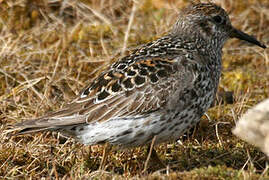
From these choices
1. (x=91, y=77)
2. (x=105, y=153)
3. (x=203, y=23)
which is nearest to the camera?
(x=105, y=153)

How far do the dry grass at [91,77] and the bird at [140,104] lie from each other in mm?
359

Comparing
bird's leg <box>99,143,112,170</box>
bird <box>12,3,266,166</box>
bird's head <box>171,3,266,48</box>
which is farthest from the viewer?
bird's head <box>171,3,266,48</box>

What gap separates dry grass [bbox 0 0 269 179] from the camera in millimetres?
5316

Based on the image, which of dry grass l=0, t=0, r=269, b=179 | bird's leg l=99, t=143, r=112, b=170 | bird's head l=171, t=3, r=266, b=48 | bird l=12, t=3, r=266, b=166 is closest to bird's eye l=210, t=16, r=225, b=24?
bird's head l=171, t=3, r=266, b=48

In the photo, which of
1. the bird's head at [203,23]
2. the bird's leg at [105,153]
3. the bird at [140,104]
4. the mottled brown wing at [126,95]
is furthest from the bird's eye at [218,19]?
the bird's leg at [105,153]

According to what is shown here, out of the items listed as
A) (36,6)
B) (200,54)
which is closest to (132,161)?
(200,54)

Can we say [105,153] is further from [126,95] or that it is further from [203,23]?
[203,23]

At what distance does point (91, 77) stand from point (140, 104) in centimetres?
257

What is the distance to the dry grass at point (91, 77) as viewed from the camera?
532 centimetres

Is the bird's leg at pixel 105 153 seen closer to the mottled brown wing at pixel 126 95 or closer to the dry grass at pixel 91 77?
the dry grass at pixel 91 77

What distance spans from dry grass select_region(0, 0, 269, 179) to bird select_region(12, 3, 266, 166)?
1.18ft

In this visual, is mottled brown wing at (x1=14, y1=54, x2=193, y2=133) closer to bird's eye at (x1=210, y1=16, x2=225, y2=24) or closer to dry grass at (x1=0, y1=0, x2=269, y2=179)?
dry grass at (x1=0, y1=0, x2=269, y2=179)

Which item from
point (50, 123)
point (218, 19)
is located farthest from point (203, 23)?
point (50, 123)

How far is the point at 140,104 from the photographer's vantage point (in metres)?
4.96
